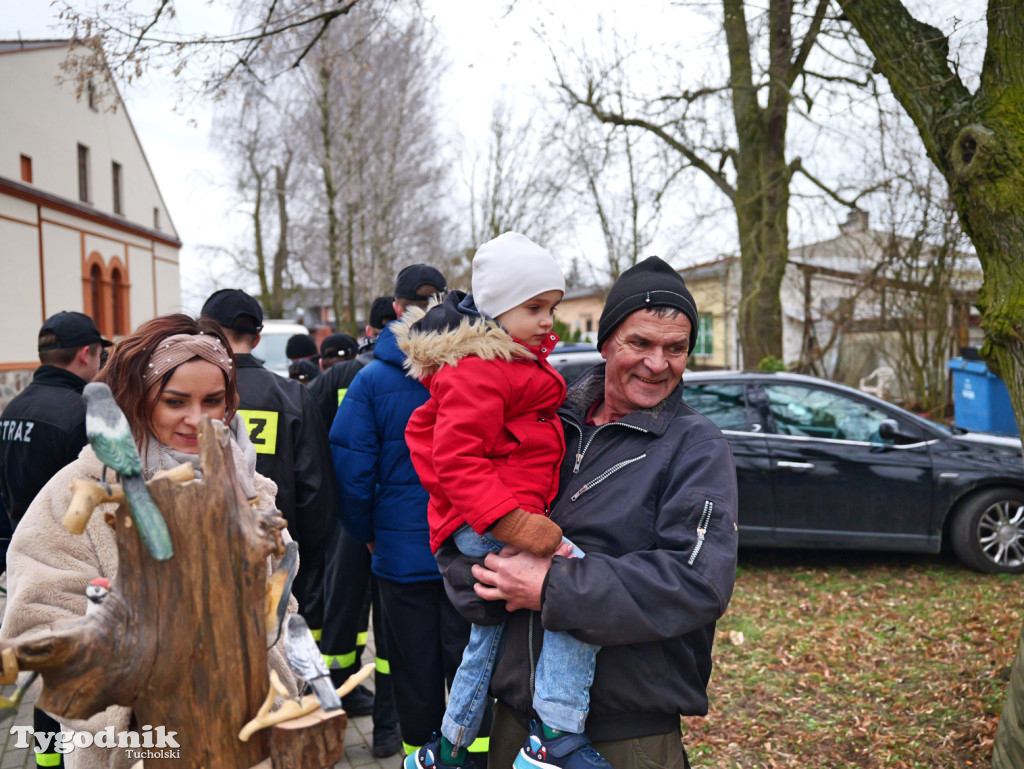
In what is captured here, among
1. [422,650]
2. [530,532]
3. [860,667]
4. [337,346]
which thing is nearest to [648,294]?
[530,532]

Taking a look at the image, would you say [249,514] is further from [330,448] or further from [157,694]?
[330,448]

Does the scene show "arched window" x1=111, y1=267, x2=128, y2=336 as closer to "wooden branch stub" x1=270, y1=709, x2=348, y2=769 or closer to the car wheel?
the car wheel

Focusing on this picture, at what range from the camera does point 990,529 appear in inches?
261

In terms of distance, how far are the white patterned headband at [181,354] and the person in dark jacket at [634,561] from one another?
0.83 meters

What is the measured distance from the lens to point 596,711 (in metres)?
1.89

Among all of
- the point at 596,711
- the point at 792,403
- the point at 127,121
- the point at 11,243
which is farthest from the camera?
the point at 127,121

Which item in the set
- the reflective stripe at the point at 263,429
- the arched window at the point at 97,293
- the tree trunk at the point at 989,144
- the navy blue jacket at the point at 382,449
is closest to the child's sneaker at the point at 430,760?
the navy blue jacket at the point at 382,449

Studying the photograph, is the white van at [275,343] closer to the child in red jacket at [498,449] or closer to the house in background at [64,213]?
the house in background at [64,213]

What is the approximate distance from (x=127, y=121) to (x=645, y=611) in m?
31.3

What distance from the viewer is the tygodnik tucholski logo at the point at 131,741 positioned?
4.17 feet

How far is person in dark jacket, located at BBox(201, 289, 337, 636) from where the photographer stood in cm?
357

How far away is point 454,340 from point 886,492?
18.7 ft

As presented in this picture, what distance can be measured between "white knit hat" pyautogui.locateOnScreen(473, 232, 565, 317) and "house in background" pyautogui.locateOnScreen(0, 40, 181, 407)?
14.4 m

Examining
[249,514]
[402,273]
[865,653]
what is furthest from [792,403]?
[249,514]
